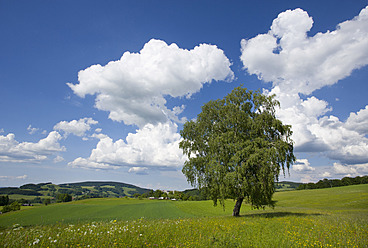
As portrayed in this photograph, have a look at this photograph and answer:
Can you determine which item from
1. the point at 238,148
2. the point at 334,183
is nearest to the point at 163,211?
the point at 238,148

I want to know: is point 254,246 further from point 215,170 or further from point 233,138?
point 233,138

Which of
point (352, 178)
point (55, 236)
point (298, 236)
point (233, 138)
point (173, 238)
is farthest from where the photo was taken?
point (352, 178)

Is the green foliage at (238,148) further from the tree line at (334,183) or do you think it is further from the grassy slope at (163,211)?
the tree line at (334,183)

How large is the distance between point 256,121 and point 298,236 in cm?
1432

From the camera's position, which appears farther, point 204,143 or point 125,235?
point 204,143

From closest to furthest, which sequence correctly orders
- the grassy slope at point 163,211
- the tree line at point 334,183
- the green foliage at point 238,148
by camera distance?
the green foliage at point 238,148 → the grassy slope at point 163,211 → the tree line at point 334,183

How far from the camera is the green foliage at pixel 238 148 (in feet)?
63.7

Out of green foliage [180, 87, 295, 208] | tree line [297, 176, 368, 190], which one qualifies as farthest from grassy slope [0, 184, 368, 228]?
tree line [297, 176, 368, 190]

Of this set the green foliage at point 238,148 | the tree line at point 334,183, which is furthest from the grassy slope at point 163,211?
the tree line at point 334,183

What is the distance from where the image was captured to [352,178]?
12712cm

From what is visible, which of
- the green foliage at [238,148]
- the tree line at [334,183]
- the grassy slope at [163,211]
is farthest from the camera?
the tree line at [334,183]

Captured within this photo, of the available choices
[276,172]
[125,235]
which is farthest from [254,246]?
[276,172]

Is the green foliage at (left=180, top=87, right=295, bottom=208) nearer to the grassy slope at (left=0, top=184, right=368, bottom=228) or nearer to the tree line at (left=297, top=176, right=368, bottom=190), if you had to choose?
the grassy slope at (left=0, top=184, right=368, bottom=228)

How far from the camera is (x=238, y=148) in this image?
20828 millimetres
